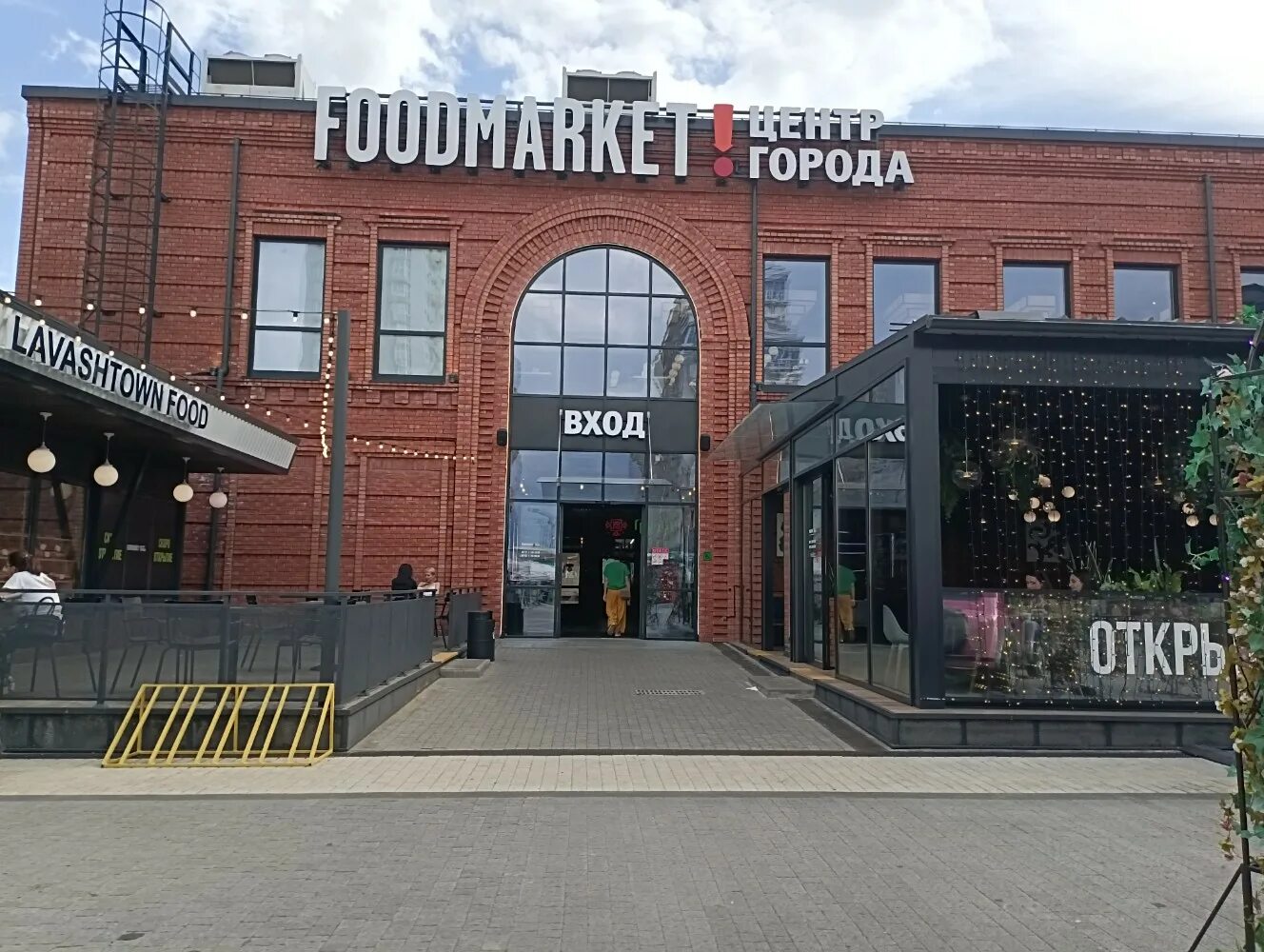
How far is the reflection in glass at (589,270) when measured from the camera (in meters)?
20.0

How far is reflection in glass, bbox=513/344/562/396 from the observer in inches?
780

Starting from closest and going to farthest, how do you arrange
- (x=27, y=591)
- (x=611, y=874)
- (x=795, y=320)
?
(x=611, y=874) < (x=27, y=591) < (x=795, y=320)

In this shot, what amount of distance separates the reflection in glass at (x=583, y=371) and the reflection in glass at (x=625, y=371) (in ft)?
0.48

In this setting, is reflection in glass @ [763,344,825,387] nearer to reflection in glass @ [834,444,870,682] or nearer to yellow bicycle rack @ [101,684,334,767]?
reflection in glass @ [834,444,870,682]

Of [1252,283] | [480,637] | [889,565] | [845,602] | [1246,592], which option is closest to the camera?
[1246,592]

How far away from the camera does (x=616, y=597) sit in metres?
20.4

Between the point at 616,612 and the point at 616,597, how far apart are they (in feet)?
0.98

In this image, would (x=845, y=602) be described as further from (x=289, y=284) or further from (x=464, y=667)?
(x=289, y=284)

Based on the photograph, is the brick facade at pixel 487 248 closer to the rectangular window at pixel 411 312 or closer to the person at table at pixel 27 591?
the rectangular window at pixel 411 312

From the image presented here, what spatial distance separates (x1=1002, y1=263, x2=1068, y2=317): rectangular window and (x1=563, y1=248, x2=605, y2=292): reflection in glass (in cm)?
786

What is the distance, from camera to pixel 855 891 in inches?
213

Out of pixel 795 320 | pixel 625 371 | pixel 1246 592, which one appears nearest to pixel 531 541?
pixel 625 371

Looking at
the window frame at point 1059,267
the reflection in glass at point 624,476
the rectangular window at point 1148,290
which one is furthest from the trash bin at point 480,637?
the rectangular window at point 1148,290

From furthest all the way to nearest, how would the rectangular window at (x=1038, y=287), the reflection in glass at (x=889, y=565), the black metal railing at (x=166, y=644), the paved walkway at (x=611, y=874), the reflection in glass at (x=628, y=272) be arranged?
the rectangular window at (x=1038, y=287) < the reflection in glass at (x=628, y=272) < the reflection in glass at (x=889, y=565) < the black metal railing at (x=166, y=644) < the paved walkway at (x=611, y=874)
